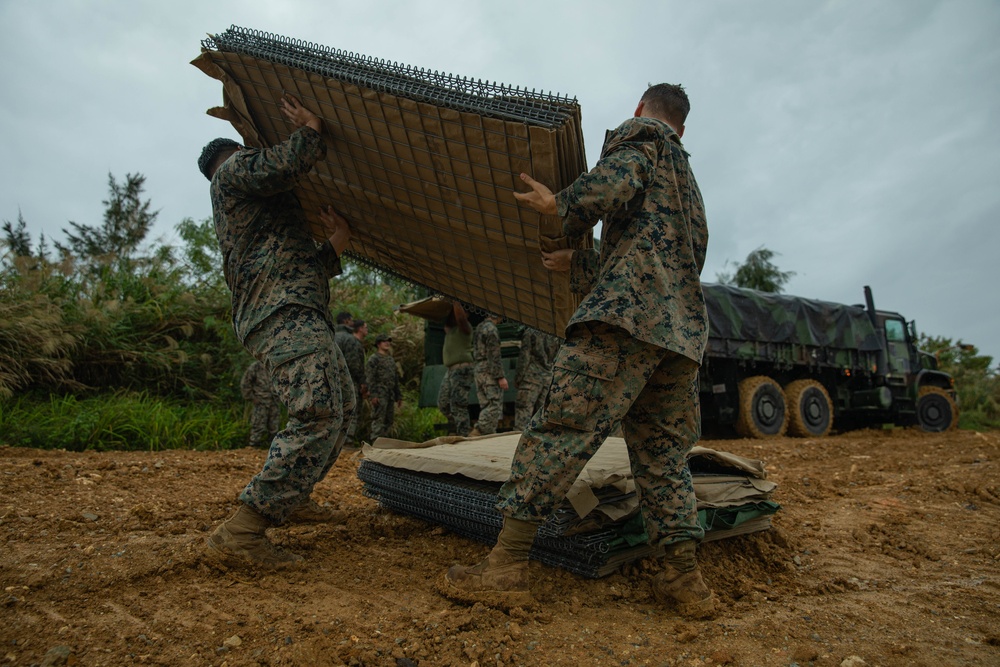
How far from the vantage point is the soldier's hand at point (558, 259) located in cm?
241

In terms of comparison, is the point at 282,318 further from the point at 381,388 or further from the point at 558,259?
the point at 381,388

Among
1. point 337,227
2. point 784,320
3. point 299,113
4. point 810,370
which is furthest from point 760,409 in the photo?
point 299,113

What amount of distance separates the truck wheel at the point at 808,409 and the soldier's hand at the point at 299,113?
9.76m

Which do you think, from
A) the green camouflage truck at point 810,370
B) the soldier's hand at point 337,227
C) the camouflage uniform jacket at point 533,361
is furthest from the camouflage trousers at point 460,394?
the soldier's hand at point 337,227

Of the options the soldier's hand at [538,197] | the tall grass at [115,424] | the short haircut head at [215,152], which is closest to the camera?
the soldier's hand at [538,197]

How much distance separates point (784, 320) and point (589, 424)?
9.42 metres

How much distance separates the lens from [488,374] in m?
6.96

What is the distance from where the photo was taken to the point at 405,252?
301 centimetres

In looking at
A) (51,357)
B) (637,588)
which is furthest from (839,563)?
(51,357)

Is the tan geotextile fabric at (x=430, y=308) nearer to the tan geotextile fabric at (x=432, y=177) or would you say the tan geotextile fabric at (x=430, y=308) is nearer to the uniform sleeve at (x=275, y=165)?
the tan geotextile fabric at (x=432, y=177)

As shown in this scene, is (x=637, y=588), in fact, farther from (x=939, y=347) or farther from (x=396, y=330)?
(x=939, y=347)

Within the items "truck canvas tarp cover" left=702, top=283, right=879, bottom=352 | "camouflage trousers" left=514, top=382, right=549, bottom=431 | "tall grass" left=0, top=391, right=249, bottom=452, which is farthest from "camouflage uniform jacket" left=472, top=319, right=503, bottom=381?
"truck canvas tarp cover" left=702, top=283, right=879, bottom=352

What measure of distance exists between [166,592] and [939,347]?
861 inches

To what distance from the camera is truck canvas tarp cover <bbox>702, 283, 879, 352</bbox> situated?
9.69m
